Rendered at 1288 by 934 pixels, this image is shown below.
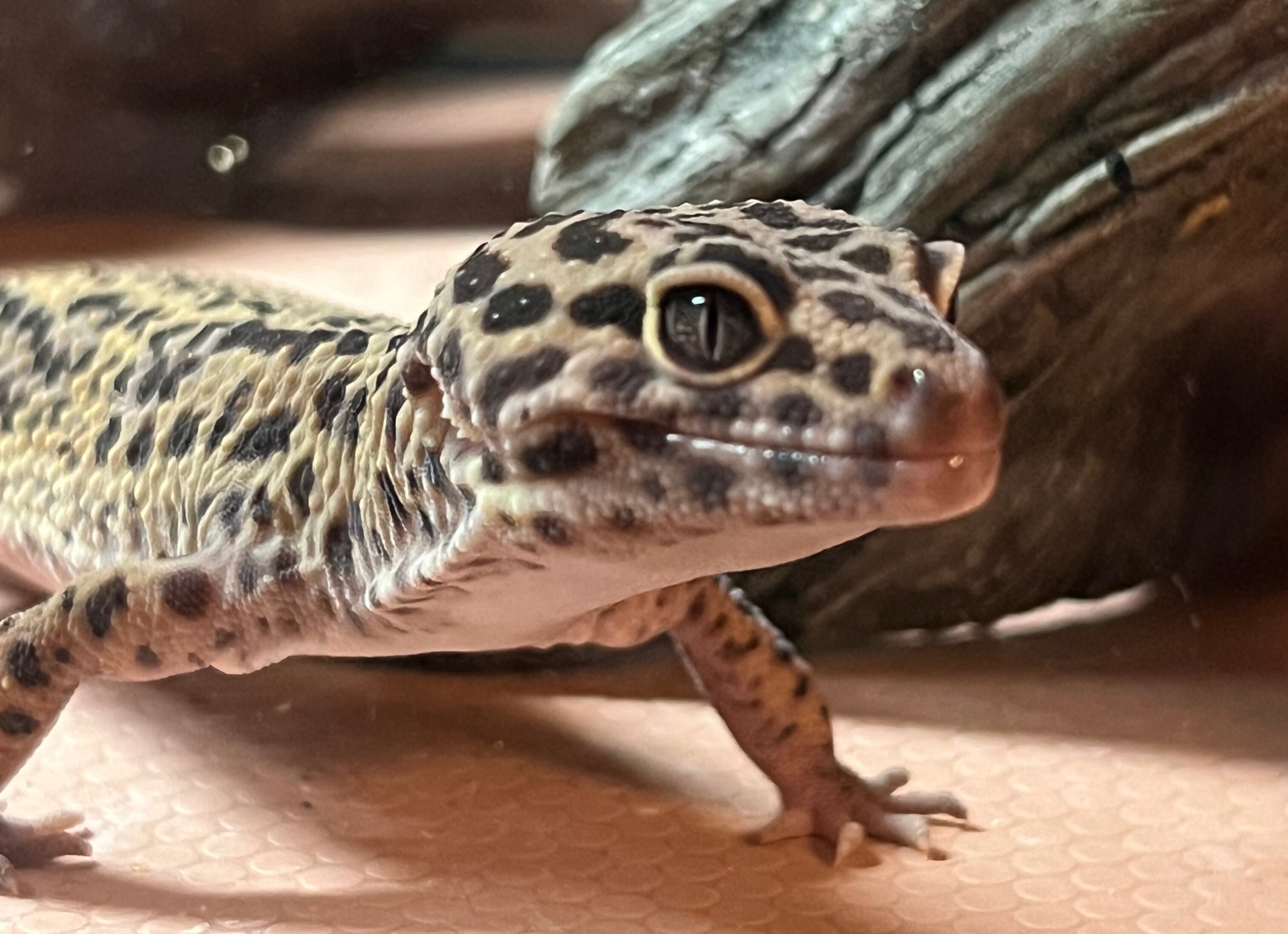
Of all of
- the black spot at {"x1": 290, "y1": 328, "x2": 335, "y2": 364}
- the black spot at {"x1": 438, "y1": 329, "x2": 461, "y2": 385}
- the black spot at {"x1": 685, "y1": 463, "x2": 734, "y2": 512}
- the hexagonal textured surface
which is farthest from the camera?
the black spot at {"x1": 290, "y1": 328, "x2": 335, "y2": 364}

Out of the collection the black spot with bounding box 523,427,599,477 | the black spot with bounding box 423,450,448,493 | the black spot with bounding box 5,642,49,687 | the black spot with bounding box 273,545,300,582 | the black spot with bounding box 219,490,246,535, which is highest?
the black spot with bounding box 523,427,599,477

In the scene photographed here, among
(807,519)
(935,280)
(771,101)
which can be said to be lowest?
(807,519)

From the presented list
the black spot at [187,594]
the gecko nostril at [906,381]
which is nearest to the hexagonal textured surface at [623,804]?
the black spot at [187,594]

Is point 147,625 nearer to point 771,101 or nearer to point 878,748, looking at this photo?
point 878,748

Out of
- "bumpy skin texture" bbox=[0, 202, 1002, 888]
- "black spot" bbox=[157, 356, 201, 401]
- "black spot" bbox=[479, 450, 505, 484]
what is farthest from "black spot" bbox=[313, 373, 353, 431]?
"black spot" bbox=[479, 450, 505, 484]

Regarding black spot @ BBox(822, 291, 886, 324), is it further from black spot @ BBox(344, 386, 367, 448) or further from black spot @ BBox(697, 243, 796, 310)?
black spot @ BBox(344, 386, 367, 448)

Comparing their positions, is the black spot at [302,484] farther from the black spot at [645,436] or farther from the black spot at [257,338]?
the black spot at [645,436]

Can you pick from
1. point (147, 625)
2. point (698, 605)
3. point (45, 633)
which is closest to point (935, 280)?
point (698, 605)

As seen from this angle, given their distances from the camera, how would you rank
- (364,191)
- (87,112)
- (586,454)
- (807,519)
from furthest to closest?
(364,191)
(87,112)
(586,454)
(807,519)
